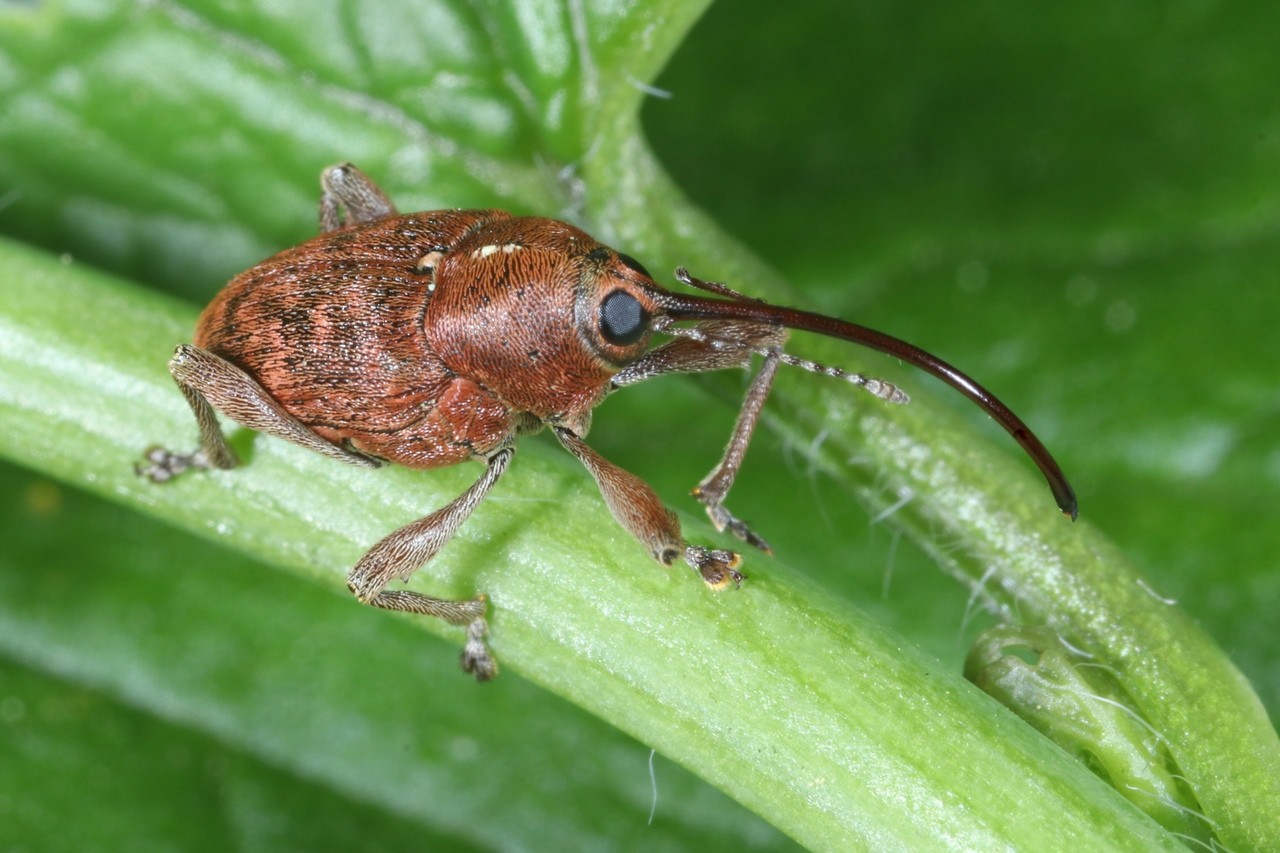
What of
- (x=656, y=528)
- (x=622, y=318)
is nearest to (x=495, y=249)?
(x=622, y=318)

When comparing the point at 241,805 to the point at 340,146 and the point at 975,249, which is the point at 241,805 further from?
the point at 975,249

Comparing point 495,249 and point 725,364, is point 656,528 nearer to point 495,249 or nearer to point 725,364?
point 725,364

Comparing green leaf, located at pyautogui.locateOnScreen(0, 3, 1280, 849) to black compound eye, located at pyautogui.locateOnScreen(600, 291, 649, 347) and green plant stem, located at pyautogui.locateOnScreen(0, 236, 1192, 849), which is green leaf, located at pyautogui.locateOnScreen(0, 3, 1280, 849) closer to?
green plant stem, located at pyautogui.locateOnScreen(0, 236, 1192, 849)

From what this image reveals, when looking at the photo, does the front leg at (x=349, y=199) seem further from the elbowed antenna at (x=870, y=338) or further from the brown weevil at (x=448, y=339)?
the elbowed antenna at (x=870, y=338)

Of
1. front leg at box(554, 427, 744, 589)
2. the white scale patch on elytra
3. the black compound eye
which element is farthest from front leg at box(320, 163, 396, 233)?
front leg at box(554, 427, 744, 589)

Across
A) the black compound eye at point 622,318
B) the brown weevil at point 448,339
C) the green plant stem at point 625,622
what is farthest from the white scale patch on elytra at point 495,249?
the green plant stem at point 625,622

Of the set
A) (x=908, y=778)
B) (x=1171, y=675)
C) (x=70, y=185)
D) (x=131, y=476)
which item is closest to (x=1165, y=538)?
(x=1171, y=675)
